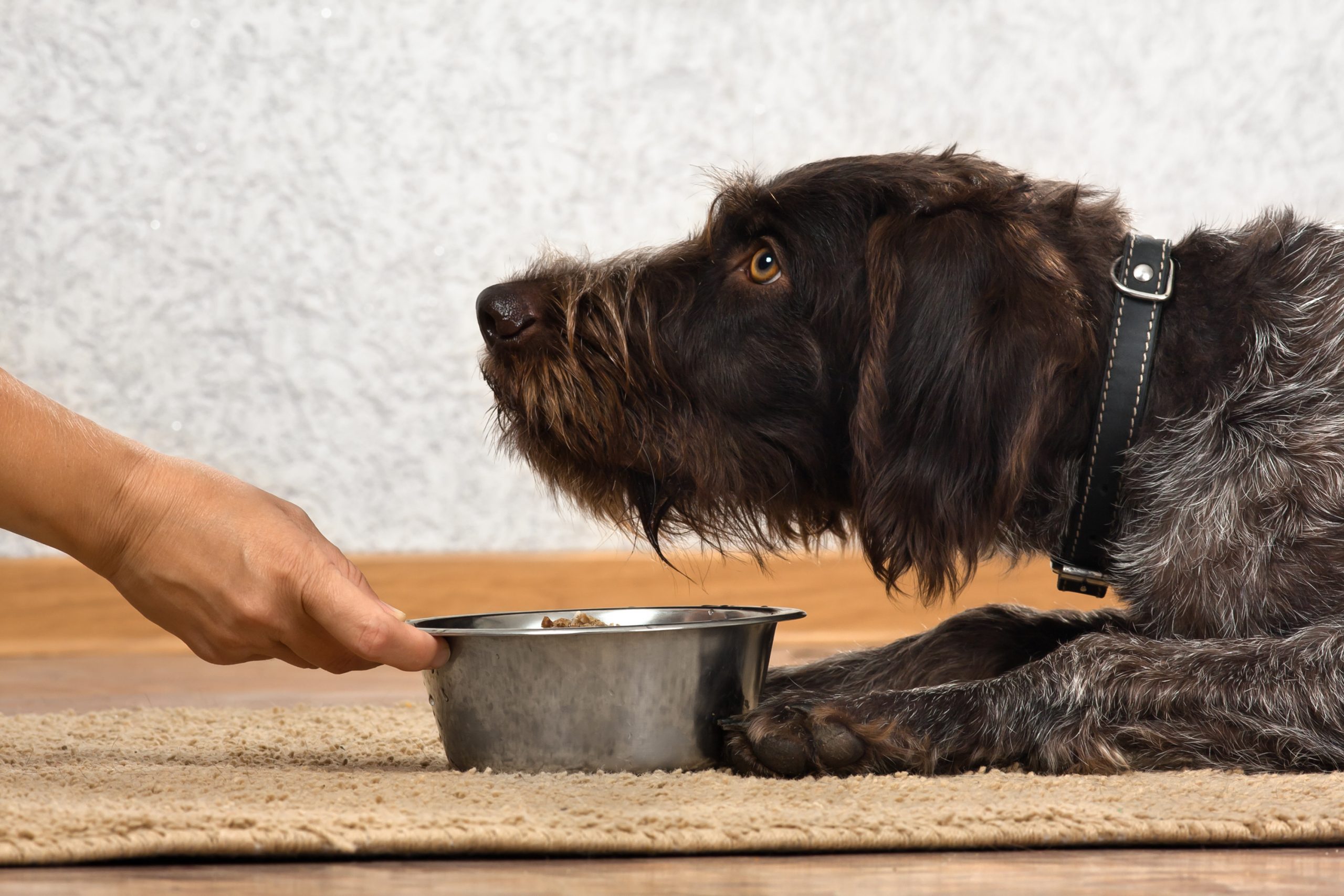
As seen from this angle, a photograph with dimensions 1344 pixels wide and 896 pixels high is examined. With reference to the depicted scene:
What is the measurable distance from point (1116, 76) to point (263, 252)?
8.23 feet

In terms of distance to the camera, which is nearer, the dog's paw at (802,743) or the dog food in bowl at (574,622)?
the dog's paw at (802,743)

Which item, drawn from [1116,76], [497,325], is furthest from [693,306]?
[1116,76]

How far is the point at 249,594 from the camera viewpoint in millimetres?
1479

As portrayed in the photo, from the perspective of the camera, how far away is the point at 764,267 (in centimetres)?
190

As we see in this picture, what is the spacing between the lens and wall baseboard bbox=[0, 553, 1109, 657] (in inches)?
135

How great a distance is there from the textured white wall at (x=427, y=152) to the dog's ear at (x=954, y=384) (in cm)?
193

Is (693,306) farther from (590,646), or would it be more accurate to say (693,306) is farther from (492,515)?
(492,515)

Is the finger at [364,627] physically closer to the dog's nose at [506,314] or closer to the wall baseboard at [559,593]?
the dog's nose at [506,314]

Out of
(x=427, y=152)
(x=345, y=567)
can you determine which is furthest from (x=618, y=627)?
(x=427, y=152)

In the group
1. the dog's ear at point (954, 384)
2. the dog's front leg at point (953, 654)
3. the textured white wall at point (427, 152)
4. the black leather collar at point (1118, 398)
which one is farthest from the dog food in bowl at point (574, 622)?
the textured white wall at point (427, 152)

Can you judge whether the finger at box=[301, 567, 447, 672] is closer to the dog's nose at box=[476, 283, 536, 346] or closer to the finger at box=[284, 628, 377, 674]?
the finger at box=[284, 628, 377, 674]

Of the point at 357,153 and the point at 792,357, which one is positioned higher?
the point at 357,153

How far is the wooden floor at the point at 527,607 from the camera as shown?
102 centimetres

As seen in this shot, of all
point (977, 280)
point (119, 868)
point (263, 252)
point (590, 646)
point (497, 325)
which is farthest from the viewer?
point (263, 252)
